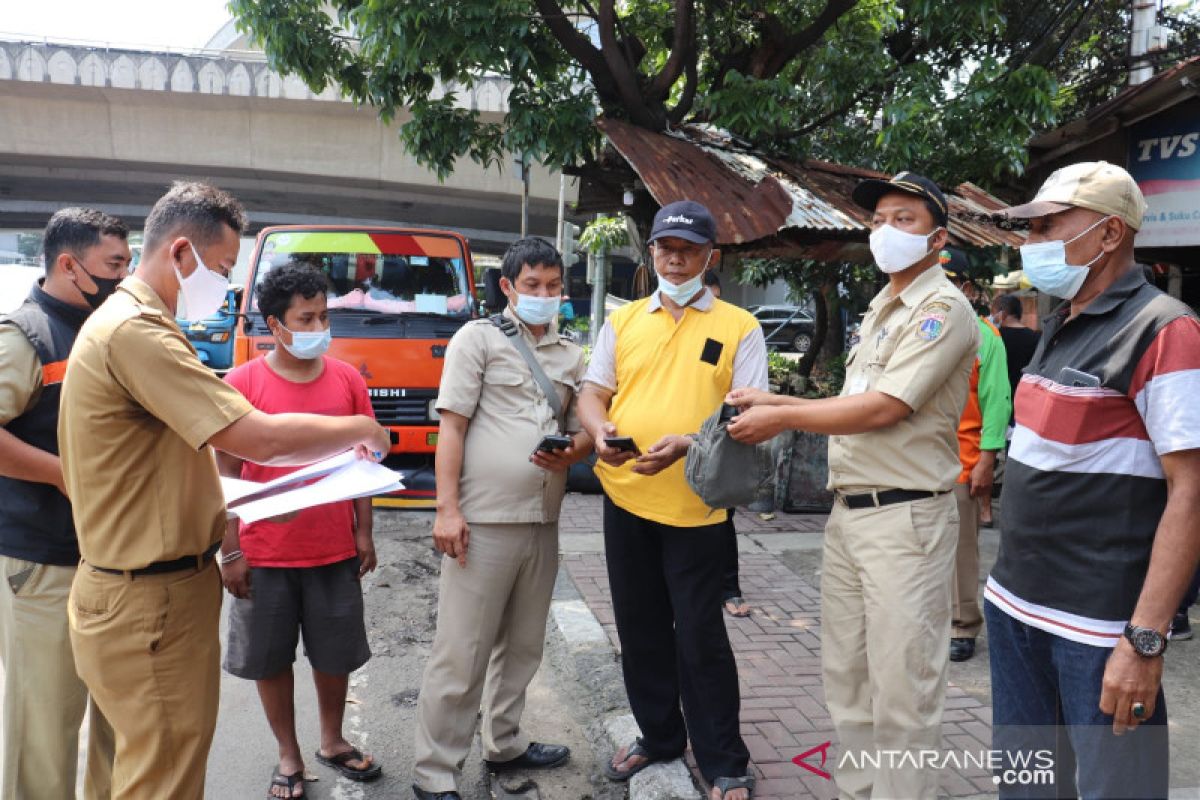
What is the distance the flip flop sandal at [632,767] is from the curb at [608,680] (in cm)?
3

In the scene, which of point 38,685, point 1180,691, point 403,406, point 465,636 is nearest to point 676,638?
point 465,636

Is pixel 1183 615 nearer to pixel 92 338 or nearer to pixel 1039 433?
pixel 1039 433

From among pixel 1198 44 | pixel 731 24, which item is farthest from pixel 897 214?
pixel 1198 44

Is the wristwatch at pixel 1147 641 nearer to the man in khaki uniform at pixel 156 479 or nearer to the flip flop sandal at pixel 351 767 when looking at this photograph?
the man in khaki uniform at pixel 156 479

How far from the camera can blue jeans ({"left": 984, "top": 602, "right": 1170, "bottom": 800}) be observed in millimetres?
1977

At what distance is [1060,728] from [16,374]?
3.16 metres

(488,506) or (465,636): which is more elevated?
(488,506)

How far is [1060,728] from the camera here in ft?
7.33

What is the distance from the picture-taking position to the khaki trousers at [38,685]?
249cm

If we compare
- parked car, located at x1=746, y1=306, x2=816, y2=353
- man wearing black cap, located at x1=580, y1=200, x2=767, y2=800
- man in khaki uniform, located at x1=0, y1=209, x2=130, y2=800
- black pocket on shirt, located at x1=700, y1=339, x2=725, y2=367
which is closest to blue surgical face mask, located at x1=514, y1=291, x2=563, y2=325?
man wearing black cap, located at x1=580, y1=200, x2=767, y2=800

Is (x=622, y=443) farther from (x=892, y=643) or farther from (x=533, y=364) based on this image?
(x=892, y=643)

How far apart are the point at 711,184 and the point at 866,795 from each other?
458 cm

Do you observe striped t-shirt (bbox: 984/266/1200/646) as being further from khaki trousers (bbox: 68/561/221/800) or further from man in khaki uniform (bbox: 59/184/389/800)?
khaki trousers (bbox: 68/561/221/800)

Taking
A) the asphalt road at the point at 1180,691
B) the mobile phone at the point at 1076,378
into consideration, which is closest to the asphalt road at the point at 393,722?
the asphalt road at the point at 1180,691
